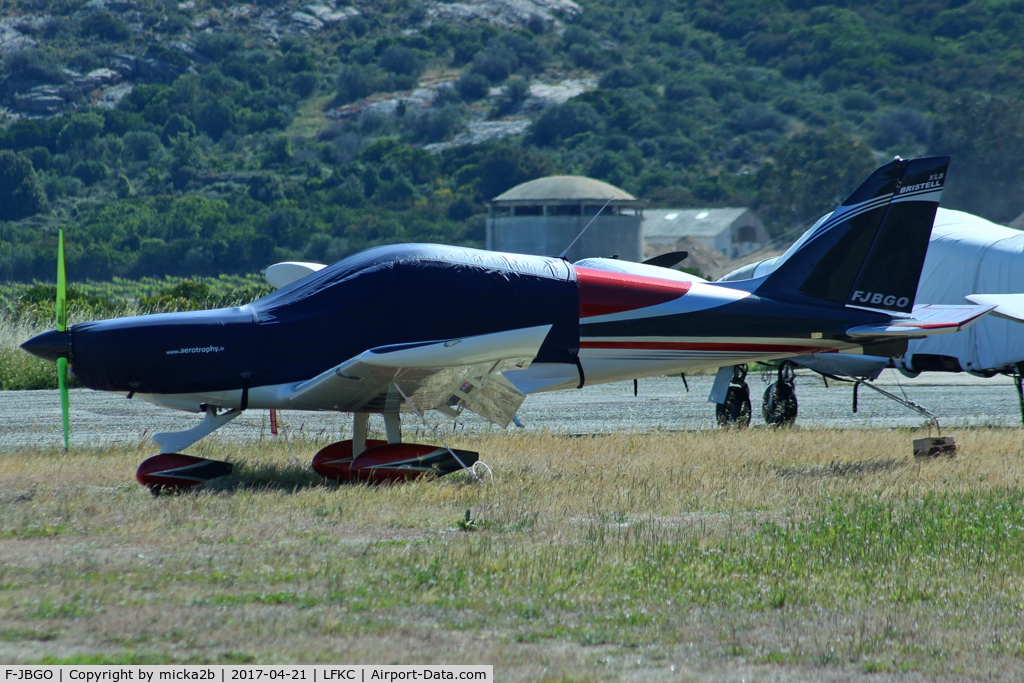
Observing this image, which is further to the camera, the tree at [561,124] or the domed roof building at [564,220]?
the tree at [561,124]

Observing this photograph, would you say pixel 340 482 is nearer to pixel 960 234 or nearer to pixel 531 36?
pixel 960 234

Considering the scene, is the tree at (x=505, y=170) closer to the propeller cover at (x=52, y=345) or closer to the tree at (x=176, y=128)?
the tree at (x=176, y=128)

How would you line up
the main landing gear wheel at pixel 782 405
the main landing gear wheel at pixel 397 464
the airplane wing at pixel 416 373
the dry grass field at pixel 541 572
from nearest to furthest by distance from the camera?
the dry grass field at pixel 541 572 → the airplane wing at pixel 416 373 → the main landing gear wheel at pixel 397 464 → the main landing gear wheel at pixel 782 405

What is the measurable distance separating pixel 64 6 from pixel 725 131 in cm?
9591

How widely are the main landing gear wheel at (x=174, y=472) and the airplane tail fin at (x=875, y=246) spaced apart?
19.9 feet

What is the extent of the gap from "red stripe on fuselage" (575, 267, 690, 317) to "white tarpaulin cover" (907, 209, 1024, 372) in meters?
7.43

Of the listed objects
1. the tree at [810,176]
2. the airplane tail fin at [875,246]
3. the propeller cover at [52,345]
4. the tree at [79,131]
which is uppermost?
the tree at [79,131]

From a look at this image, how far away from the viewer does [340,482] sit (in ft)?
30.2

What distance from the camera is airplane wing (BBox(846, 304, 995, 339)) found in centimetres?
1059

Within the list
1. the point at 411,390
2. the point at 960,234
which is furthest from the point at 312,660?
the point at 960,234

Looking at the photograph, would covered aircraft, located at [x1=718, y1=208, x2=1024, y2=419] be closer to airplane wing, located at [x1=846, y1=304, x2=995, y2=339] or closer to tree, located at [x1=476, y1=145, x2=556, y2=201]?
airplane wing, located at [x1=846, y1=304, x2=995, y2=339]

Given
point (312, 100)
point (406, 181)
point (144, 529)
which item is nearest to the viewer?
point (144, 529)
